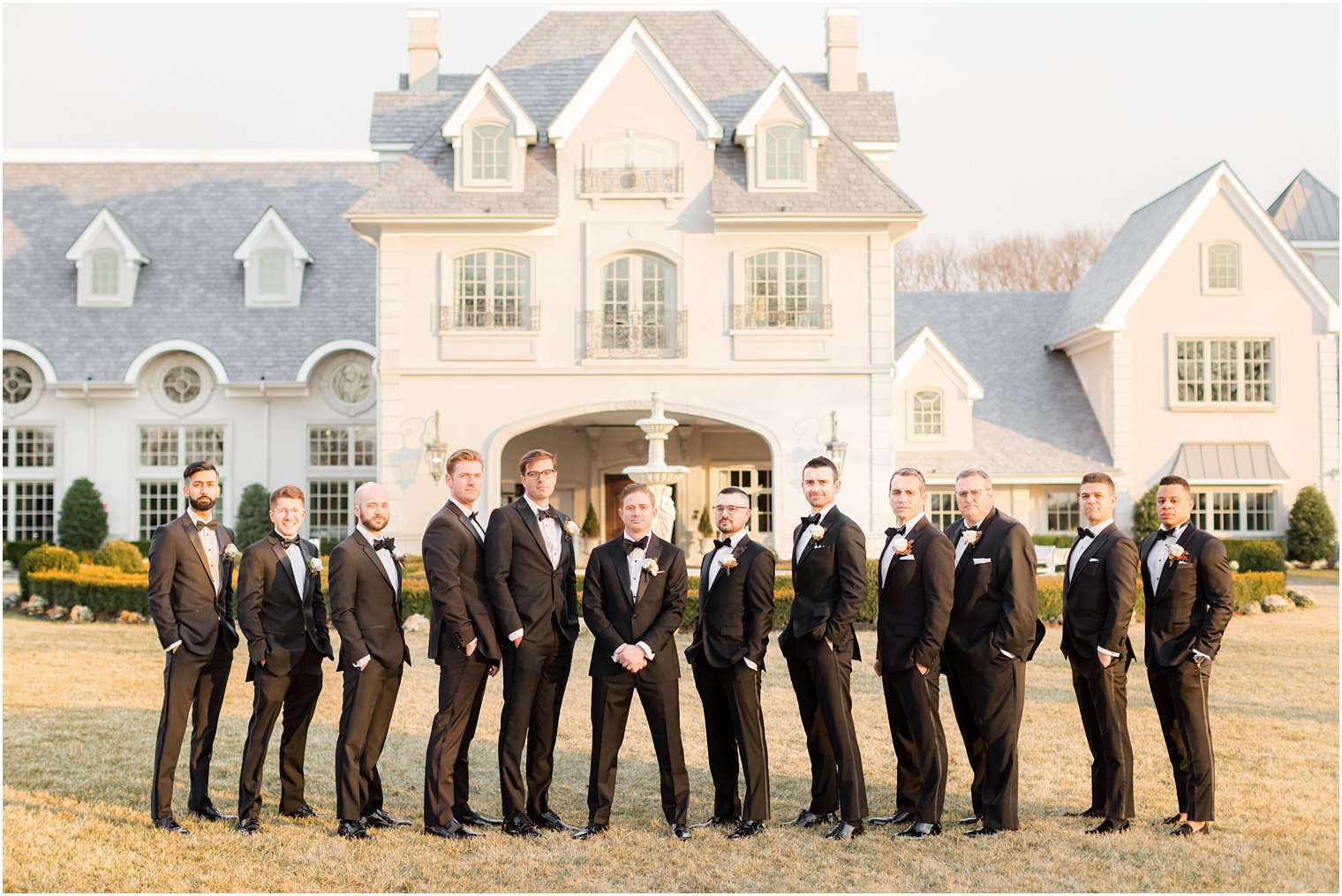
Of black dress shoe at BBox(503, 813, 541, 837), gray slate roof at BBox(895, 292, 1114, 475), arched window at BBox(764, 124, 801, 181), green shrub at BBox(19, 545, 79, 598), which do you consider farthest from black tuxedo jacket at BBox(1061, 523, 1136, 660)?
gray slate roof at BBox(895, 292, 1114, 475)

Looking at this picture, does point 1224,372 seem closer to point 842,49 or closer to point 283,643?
point 842,49

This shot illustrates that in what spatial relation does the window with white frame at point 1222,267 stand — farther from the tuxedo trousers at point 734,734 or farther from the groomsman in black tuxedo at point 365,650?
the groomsman in black tuxedo at point 365,650

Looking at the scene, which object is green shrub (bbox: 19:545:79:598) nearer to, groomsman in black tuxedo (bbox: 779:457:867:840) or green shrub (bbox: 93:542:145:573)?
green shrub (bbox: 93:542:145:573)

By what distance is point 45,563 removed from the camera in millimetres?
19078

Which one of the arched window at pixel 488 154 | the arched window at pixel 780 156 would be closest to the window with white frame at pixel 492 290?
the arched window at pixel 488 154

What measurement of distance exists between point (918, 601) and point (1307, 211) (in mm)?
28947

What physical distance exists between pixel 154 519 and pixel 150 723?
16958mm

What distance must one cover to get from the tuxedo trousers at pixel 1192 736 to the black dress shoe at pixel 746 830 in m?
2.55

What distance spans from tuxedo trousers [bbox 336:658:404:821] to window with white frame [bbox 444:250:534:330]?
13.9 metres

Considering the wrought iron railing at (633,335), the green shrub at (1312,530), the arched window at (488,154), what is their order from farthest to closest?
1. the green shrub at (1312,530)
2. the wrought iron railing at (633,335)
3. the arched window at (488,154)

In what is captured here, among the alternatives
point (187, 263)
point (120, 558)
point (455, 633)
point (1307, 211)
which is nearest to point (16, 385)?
point (187, 263)

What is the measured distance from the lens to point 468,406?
67.9 ft

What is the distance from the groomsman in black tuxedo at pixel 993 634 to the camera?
6969 millimetres

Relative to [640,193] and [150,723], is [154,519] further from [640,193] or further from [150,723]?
[150,723]
